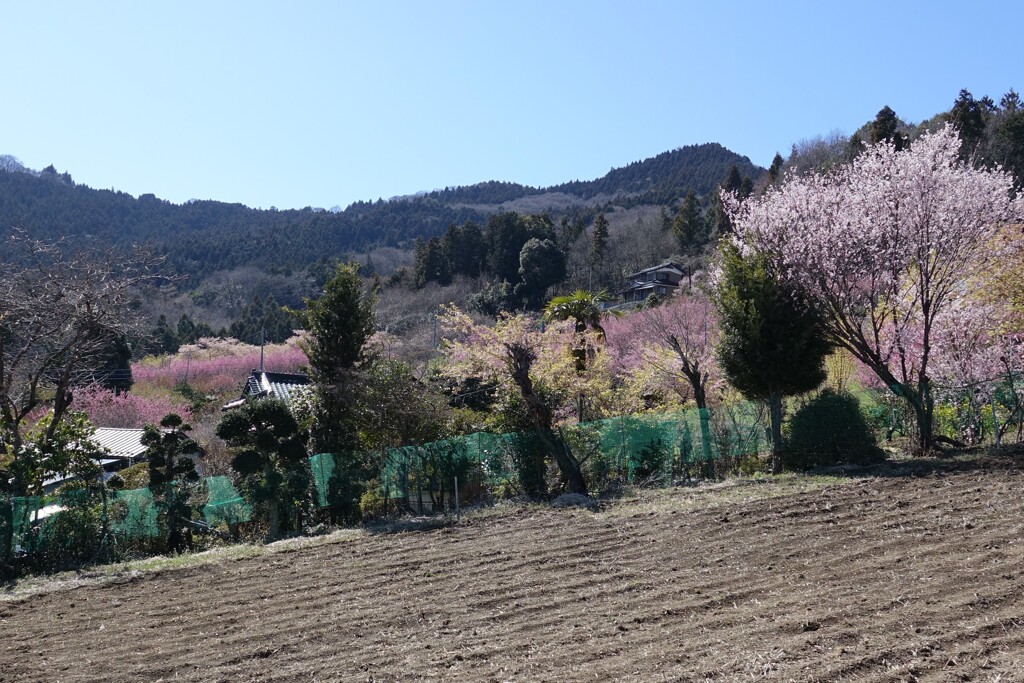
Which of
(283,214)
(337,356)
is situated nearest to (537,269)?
(337,356)

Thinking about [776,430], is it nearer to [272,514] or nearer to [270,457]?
[272,514]

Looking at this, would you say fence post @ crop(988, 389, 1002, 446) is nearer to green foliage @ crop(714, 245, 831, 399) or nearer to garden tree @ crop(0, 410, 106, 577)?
green foliage @ crop(714, 245, 831, 399)

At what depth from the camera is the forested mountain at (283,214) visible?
9544 centimetres

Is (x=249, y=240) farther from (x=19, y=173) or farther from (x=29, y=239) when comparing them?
(x=29, y=239)

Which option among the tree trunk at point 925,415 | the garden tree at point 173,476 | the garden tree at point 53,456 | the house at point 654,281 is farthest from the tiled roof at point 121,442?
the house at point 654,281

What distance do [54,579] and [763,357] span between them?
40.8ft

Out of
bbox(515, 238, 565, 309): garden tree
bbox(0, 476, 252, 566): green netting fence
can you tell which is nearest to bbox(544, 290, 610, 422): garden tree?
bbox(0, 476, 252, 566): green netting fence

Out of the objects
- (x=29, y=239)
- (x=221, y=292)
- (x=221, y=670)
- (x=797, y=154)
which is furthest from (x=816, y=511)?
(x=221, y=292)

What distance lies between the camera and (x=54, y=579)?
1226 centimetres

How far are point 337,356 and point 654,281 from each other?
44059 mm

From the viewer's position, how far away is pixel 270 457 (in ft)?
50.9

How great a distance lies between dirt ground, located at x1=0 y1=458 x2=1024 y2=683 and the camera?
6.62 m

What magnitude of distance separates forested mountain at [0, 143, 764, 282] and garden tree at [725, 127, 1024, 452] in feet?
235

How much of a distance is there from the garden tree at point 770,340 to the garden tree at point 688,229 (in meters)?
51.0
